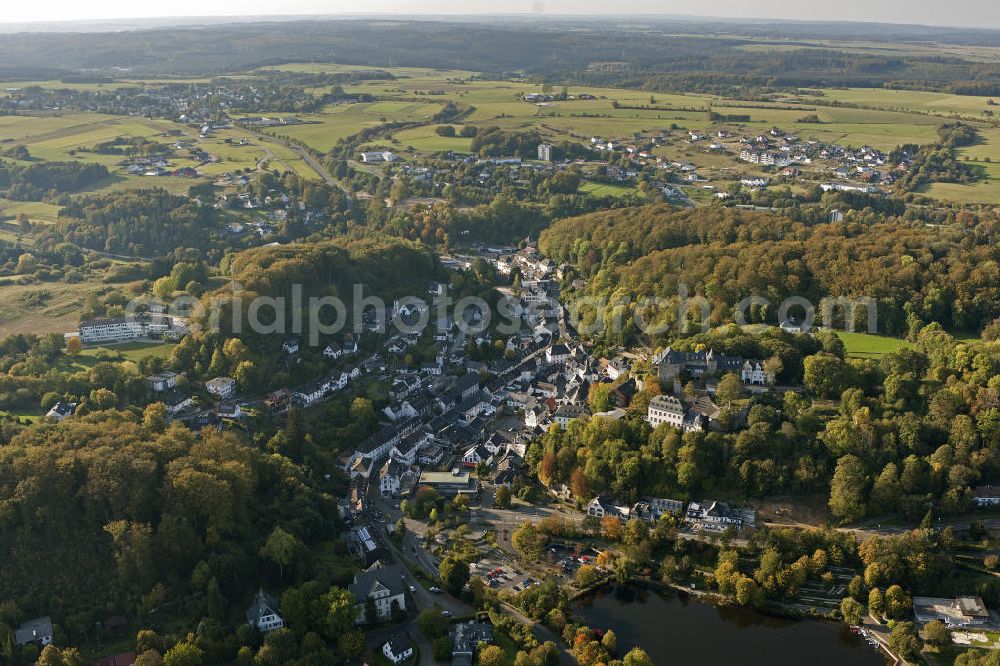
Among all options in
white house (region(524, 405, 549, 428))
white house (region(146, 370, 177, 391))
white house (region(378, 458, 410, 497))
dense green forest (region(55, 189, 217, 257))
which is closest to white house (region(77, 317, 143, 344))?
white house (region(146, 370, 177, 391))

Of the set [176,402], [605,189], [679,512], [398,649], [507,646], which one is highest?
[605,189]

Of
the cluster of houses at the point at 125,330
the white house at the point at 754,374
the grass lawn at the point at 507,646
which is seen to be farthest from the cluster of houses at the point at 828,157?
the grass lawn at the point at 507,646

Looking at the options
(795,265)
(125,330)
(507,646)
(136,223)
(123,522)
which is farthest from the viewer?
(136,223)

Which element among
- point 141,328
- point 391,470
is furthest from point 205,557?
point 141,328

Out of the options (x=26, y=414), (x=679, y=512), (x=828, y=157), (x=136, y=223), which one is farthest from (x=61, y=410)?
(x=828, y=157)

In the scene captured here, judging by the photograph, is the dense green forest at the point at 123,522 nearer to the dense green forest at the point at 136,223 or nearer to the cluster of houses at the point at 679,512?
the cluster of houses at the point at 679,512

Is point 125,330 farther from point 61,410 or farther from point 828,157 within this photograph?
point 828,157

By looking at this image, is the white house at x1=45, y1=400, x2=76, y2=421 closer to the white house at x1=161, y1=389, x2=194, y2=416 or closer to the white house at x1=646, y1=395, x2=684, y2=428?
the white house at x1=161, y1=389, x2=194, y2=416
